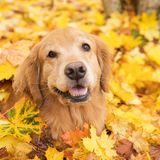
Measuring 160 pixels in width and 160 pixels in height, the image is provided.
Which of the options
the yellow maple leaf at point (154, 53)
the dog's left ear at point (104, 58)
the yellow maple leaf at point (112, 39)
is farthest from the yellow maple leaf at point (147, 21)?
the dog's left ear at point (104, 58)

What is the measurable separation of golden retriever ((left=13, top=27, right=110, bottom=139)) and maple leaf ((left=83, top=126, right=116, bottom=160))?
1.41ft

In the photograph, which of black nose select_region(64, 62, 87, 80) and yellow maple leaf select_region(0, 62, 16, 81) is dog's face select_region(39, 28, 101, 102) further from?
yellow maple leaf select_region(0, 62, 16, 81)

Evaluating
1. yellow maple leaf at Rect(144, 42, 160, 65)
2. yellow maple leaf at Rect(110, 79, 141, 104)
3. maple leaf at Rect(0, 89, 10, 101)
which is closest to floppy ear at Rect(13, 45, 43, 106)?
maple leaf at Rect(0, 89, 10, 101)

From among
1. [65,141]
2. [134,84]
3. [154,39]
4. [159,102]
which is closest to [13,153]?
[65,141]

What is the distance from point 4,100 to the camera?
17.0 ft

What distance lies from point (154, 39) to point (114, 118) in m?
2.81

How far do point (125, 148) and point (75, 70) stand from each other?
37.4 inches

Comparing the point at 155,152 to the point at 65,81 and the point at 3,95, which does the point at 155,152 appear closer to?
the point at 65,81

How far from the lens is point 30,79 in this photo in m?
4.76

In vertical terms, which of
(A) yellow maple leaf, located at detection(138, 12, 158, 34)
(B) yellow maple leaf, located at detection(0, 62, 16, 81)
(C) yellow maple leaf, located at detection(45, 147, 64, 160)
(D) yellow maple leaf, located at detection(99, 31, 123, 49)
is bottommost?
(A) yellow maple leaf, located at detection(138, 12, 158, 34)

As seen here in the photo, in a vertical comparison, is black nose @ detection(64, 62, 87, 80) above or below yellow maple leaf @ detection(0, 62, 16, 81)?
above

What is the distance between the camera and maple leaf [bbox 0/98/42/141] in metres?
4.22

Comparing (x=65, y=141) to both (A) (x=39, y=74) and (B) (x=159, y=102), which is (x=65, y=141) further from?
(B) (x=159, y=102)

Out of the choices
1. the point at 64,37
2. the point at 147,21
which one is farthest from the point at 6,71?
the point at 147,21
